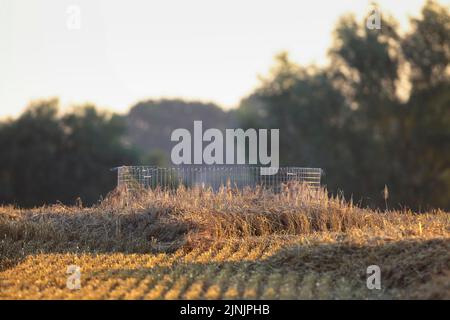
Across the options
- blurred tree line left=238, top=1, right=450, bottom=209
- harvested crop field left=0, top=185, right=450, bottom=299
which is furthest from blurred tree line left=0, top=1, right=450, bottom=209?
harvested crop field left=0, top=185, right=450, bottom=299

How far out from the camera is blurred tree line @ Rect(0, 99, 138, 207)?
3975 cm

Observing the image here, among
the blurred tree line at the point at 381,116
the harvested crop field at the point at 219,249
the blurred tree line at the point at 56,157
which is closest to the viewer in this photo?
the harvested crop field at the point at 219,249

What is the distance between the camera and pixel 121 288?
9.11 m

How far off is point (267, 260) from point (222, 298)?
7.56 feet

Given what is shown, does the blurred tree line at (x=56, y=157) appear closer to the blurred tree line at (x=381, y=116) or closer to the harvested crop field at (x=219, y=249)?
the blurred tree line at (x=381, y=116)

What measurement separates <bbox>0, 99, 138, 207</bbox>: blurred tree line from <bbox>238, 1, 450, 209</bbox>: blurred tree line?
10393 mm

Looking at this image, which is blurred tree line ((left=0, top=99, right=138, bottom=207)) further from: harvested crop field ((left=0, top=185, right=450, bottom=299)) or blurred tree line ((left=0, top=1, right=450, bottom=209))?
harvested crop field ((left=0, top=185, right=450, bottom=299))

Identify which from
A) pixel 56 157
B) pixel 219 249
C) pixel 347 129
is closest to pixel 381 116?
pixel 347 129

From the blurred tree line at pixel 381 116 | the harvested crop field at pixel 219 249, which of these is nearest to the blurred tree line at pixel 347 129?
the blurred tree line at pixel 381 116

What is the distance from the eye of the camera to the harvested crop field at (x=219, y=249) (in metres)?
9.10

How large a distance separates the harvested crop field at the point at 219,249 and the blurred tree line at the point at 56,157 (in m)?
23.7

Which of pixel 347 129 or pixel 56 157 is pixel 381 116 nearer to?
pixel 347 129
